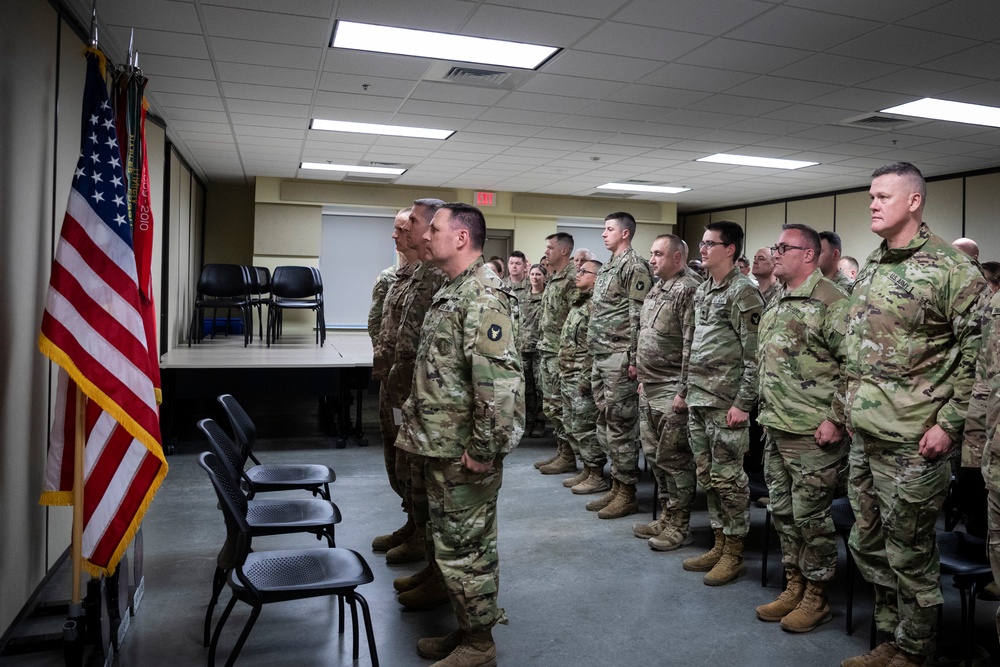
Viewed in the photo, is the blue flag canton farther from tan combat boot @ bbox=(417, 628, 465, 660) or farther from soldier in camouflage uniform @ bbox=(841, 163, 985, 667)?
soldier in camouflage uniform @ bbox=(841, 163, 985, 667)

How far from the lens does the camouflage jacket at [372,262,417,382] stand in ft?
12.3

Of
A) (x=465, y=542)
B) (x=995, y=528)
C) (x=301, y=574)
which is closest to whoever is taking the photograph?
(x=995, y=528)

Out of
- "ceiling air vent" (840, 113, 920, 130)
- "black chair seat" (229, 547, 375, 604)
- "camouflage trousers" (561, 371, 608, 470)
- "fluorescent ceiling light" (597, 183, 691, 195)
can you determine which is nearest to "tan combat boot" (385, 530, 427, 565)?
"black chair seat" (229, 547, 375, 604)

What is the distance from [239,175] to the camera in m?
11.1

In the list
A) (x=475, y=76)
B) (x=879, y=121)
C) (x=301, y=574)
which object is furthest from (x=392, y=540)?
(x=879, y=121)

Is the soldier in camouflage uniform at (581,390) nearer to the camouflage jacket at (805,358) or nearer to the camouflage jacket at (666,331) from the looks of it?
the camouflage jacket at (666,331)

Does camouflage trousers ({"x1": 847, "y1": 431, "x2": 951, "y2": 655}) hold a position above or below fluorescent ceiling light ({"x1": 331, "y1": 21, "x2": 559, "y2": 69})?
below

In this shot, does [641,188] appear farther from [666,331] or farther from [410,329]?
[410,329]

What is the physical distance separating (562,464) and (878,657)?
321cm

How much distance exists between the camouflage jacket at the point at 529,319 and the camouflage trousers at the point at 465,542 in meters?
4.20

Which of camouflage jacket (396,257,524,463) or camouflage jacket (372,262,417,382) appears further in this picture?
camouflage jacket (372,262,417,382)

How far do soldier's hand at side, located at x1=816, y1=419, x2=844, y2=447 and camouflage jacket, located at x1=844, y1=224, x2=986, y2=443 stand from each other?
322 millimetres

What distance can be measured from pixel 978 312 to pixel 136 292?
9.22 feet

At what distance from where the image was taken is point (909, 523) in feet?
7.83
